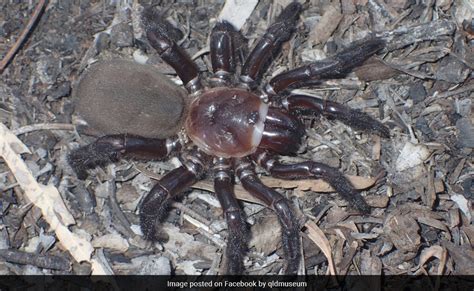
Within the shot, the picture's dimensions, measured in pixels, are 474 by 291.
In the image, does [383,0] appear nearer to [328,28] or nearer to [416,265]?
[328,28]

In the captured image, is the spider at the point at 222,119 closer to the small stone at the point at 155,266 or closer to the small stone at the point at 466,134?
the small stone at the point at 155,266

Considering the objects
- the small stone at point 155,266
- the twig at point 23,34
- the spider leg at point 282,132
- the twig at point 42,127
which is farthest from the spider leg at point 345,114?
the twig at point 23,34

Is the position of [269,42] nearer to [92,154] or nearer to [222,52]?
[222,52]

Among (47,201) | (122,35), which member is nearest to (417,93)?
(122,35)

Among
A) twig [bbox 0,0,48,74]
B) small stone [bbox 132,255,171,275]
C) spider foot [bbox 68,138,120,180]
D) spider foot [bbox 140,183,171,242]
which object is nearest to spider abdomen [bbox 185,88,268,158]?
spider foot [bbox 140,183,171,242]

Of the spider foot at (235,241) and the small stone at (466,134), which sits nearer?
the spider foot at (235,241)

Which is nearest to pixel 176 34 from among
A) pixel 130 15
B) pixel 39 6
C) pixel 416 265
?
pixel 130 15

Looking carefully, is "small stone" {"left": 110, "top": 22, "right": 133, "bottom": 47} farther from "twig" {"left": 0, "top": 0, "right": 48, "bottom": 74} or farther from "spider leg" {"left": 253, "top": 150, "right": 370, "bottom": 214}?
"spider leg" {"left": 253, "top": 150, "right": 370, "bottom": 214}
